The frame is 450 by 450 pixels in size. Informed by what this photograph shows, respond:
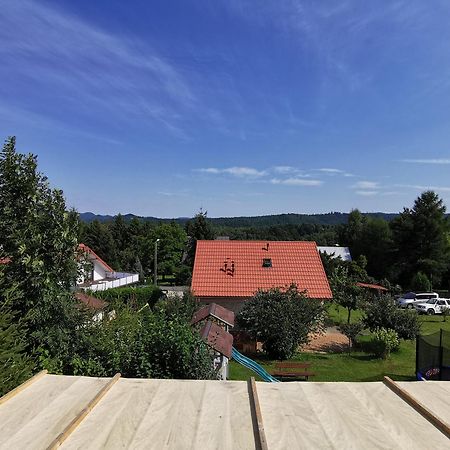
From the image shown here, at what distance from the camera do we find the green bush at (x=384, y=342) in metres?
19.4

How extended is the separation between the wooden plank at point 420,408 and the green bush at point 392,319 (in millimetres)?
17573

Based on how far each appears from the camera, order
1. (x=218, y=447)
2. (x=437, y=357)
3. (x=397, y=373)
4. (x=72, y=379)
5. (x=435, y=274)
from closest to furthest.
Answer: (x=218, y=447) → (x=72, y=379) → (x=437, y=357) → (x=397, y=373) → (x=435, y=274)

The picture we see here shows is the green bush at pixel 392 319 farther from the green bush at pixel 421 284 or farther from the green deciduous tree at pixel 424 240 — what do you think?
the green deciduous tree at pixel 424 240

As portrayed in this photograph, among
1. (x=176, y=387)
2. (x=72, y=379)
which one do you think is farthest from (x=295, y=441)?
(x=72, y=379)

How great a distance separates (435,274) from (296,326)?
36.6 metres

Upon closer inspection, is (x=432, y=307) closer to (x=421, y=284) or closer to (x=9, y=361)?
(x=421, y=284)

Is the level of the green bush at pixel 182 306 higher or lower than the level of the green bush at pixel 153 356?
lower

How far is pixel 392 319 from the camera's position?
20984mm

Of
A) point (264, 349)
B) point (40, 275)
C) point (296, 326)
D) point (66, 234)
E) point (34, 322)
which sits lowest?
point (264, 349)

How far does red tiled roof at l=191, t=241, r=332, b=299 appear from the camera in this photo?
84.5 feet

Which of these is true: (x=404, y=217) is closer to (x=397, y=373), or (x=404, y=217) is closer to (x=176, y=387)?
(x=397, y=373)

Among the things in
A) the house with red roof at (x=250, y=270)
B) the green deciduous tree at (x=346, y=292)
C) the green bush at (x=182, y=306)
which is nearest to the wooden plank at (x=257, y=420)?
the green bush at (x=182, y=306)

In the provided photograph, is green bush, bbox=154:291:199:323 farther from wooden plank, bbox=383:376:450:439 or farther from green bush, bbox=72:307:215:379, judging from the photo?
wooden plank, bbox=383:376:450:439

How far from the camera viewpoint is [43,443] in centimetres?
319
